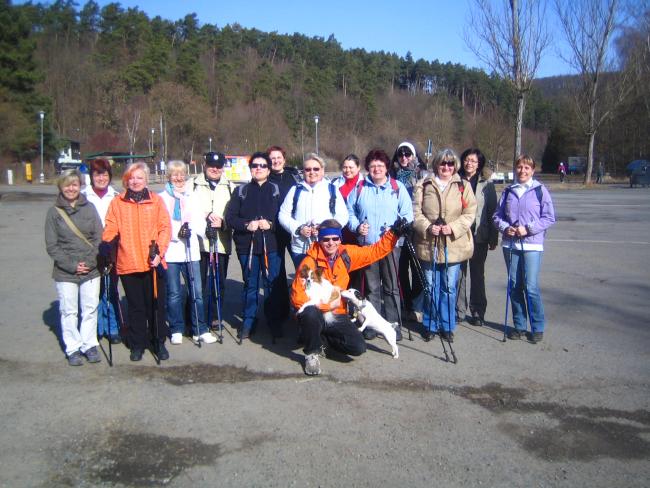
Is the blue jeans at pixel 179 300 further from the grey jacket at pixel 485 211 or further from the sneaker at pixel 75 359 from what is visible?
the grey jacket at pixel 485 211

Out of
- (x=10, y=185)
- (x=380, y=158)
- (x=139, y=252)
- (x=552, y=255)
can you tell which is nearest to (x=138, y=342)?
(x=139, y=252)

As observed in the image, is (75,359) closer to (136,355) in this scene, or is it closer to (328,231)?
(136,355)

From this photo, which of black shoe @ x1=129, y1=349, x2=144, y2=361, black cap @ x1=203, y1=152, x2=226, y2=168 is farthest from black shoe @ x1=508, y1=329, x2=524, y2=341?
black shoe @ x1=129, y1=349, x2=144, y2=361

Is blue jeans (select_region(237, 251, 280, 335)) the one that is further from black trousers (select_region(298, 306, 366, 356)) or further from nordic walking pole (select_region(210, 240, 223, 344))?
black trousers (select_region(298, 306, 366, 356))

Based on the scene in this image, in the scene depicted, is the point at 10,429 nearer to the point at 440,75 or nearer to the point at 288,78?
the point at 288,78

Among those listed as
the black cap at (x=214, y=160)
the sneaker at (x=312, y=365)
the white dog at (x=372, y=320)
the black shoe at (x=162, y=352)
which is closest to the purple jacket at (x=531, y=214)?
the white dog at (x=372, y=320)

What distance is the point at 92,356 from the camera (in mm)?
5168

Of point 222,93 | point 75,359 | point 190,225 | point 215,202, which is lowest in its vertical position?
point 75,359

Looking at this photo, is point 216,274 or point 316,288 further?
point 216,274

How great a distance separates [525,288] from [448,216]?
1.14m

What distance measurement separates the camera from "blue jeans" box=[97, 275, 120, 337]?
5.63 metres

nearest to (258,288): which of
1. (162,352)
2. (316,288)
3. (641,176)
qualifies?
(316,288)

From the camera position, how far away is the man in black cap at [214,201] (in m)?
5.92

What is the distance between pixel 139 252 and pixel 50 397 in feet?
4.75
